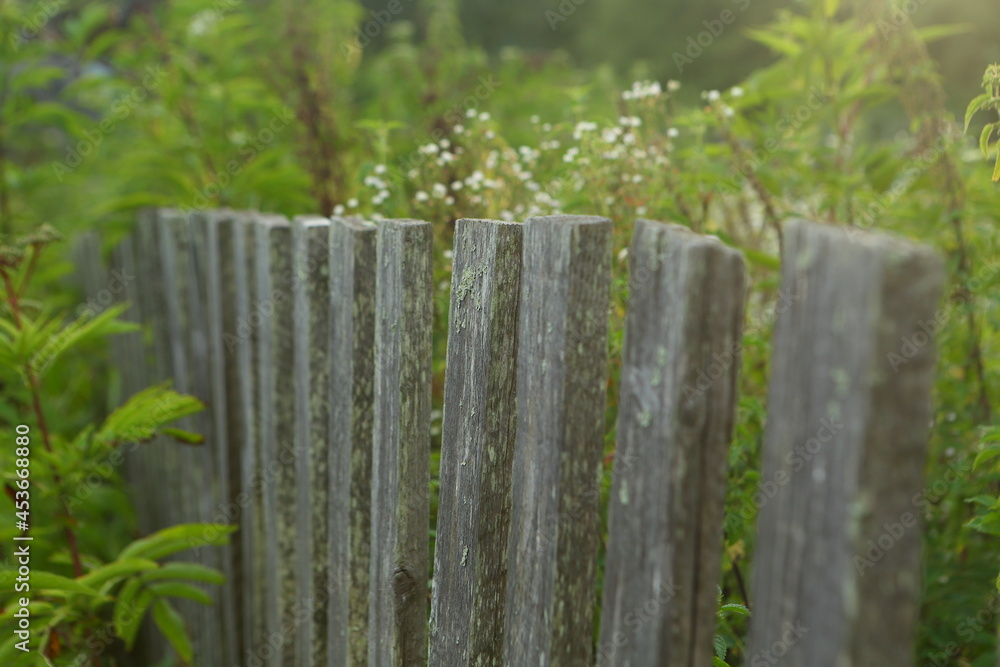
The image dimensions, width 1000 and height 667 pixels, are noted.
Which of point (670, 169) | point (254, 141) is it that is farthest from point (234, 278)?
point (670, 169)

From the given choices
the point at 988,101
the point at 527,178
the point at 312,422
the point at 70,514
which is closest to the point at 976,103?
the point at 988,101

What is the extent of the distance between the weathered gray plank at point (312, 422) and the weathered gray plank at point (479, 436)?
608 millimetres

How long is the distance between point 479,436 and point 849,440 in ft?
2.27

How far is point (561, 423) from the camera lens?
3.85 feet

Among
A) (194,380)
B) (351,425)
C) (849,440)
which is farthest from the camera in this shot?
(194,380)

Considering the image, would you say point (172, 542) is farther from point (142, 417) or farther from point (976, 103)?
point (976, 103)

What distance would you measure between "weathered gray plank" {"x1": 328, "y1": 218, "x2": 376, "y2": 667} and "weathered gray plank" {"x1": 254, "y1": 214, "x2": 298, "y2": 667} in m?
0.33

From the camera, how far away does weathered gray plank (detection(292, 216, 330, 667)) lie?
1.96 meters

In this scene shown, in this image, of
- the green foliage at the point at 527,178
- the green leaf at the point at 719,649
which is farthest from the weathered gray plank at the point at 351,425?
the green leaf at the point at 719,649

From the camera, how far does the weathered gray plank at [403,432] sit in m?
1.56

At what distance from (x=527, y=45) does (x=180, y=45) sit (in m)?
14.4

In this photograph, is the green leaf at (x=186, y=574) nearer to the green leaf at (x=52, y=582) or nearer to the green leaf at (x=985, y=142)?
the green leaf at (x=52, y=582)

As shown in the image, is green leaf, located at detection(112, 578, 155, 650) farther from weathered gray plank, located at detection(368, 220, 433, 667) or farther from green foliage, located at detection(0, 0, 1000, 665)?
weathered gray plank, located at detection(368, 220, 433, 667)

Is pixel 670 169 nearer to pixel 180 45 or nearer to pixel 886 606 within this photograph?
pixel 886 606
